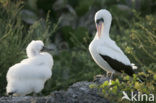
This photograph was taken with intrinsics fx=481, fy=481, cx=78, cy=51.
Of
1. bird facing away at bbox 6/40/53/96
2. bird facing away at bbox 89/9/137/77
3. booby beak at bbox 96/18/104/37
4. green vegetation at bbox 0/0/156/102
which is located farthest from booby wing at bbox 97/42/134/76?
bird facing away at bbox 6/40/53/96

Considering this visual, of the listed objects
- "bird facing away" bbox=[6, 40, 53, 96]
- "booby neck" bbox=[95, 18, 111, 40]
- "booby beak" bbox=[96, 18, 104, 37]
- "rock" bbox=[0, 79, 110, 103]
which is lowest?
"rock" bbox=[0, 79, 110, 103]

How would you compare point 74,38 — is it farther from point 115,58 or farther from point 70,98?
point 70,98

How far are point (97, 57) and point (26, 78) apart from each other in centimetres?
126

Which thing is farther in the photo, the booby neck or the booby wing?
the booby neck

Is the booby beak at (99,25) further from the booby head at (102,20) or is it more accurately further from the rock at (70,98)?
the rock at (70,98)

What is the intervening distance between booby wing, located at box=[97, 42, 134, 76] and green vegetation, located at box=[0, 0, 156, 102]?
22 cm

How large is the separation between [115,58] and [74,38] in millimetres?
4398

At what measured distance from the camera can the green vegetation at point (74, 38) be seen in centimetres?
786

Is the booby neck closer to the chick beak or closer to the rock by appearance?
the chick beak

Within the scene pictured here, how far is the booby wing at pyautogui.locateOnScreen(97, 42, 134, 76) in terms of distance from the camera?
7.76 meters

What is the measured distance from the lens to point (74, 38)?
39.8ft

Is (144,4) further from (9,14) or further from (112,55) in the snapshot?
(112,55)

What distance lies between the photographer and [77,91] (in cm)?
678

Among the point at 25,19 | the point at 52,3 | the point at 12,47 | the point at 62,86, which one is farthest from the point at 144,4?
the point at 12,47
